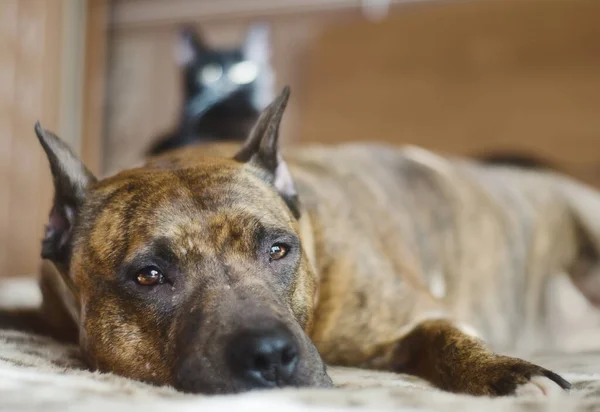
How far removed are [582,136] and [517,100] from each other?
1.48 ft

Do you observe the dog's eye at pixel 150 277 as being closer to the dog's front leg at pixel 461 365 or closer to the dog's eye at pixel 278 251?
the dog's eye at pixel 278 251

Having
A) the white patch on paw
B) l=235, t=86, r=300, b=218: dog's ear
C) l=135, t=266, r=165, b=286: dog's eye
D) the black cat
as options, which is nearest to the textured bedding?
the white patch on paw

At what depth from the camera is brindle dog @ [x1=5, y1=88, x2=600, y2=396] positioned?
130 centimetres

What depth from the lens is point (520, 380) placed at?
1.31 metres

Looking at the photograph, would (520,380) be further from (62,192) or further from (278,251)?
(62,192)

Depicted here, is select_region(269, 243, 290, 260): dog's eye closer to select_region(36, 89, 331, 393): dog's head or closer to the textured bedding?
select_region(36, 89, 331, 393): dog's head

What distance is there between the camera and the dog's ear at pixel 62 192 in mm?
1703

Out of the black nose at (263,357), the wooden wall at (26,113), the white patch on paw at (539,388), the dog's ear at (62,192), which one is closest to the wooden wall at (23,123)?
the wooden wall at (26,113)

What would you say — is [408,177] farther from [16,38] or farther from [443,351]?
[16,38]

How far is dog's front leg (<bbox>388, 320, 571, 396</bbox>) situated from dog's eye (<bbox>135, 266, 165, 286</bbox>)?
0.69 meters

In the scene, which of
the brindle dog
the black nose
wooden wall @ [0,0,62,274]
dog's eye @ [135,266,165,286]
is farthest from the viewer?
wooden wall @ [0,0,62,274]

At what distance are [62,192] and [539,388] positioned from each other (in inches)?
48.3

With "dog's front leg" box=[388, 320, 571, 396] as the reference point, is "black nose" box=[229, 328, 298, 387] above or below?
above

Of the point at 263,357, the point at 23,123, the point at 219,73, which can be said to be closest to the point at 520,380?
the point at 263,357
